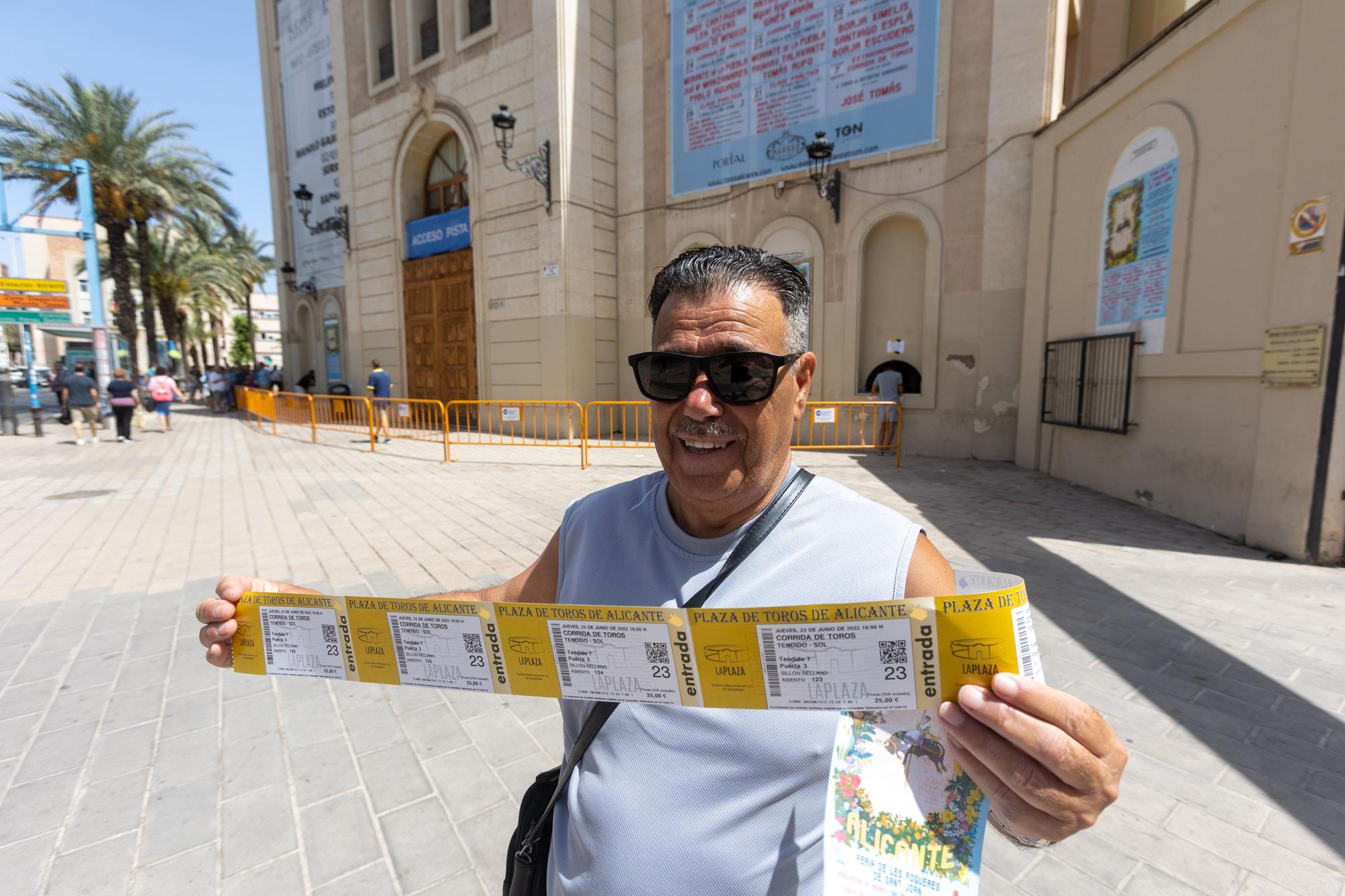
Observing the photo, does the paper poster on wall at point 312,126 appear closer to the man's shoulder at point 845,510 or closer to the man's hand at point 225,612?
the man's hand at point 225,612

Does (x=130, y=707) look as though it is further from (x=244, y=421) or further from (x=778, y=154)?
(x=244, y=421)

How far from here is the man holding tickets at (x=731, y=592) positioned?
3.09 ft

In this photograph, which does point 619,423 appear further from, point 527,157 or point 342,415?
point 342,415

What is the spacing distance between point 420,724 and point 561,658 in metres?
2.14

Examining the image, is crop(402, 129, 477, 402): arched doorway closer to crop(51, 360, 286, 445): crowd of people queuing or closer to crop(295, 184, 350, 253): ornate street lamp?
crop(295, 184, 350, 253): ornate street lamp

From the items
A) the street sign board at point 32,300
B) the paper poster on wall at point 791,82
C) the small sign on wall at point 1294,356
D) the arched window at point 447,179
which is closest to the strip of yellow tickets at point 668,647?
the small sign on wall at point 1294,356

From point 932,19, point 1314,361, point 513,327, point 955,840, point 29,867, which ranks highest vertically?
point 932,19

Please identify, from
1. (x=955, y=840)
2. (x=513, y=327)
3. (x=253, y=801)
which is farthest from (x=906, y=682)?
(x=513, y=327)

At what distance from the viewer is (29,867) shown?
2.11m

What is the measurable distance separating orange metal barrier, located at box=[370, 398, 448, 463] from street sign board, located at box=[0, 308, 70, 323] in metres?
8.50

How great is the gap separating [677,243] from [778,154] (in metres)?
2.85

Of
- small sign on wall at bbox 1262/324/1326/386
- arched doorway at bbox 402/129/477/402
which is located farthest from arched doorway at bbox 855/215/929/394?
arched doorway at bbox 402/129/477/402

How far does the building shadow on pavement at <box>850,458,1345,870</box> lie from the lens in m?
2.62

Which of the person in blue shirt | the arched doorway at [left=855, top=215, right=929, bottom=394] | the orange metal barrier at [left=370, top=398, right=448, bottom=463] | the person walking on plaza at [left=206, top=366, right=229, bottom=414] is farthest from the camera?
the person walking on plaza at [left=206, top=366, right=229, bottom=414]
